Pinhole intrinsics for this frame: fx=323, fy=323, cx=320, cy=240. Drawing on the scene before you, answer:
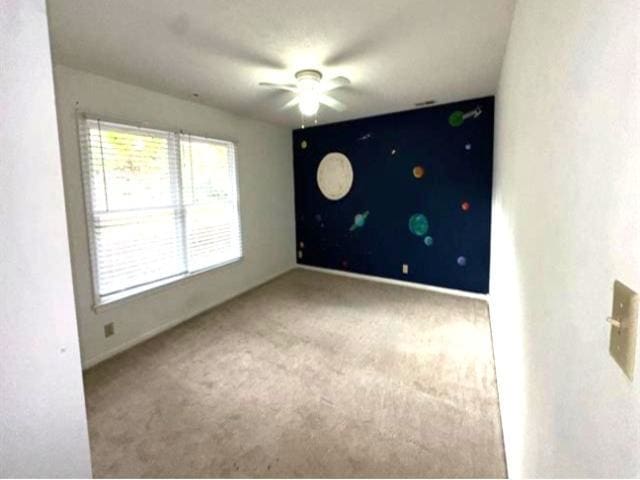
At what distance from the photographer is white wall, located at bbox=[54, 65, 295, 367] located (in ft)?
8.36

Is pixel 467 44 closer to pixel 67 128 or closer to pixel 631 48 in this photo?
pixel 631 48

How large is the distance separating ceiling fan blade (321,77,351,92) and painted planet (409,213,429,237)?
207 centimetres

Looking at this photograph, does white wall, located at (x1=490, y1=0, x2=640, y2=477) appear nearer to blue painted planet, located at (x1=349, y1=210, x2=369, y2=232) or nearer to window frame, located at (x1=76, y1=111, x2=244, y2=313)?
window frame, located at (x1=76, y1=111, x2=244, y2=313)

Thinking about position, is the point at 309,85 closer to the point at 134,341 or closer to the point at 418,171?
the point at 418,171

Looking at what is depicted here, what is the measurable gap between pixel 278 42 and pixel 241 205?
237cm

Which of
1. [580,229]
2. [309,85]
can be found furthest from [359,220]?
[580,229]

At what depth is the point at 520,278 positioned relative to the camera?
54.7 inches

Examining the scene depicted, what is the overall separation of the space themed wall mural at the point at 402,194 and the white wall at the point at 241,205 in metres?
0.49

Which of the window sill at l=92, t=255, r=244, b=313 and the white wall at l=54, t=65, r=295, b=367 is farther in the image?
the window sill at l=92, t=255, r=244, b=313

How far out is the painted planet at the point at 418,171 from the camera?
418cm

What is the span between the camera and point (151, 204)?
3.11m

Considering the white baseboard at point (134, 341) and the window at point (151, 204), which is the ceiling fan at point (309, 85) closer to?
the window at point (151, 204)

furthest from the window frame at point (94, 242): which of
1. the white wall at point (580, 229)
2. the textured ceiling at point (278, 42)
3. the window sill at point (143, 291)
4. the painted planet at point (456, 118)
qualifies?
the white wall at point (580, 229)

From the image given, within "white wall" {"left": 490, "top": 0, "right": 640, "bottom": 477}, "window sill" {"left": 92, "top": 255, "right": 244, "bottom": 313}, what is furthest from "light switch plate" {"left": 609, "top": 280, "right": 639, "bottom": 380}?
"window sill" {"left": 92, "top": 255, "right": 244, "bottom": 313}
